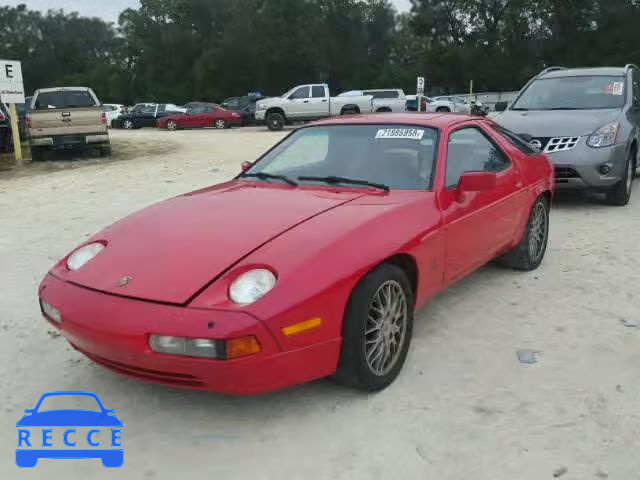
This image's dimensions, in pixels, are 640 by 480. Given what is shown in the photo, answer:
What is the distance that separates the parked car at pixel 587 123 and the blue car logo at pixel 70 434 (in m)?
5.87

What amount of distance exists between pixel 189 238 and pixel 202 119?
2784cm

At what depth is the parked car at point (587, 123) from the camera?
7.15 m

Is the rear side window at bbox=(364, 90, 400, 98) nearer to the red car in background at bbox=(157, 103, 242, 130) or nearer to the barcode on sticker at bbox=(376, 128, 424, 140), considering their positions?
the red car in background at bbox=(157, 103, 242, 130)

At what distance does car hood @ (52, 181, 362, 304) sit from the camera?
9.39 feet

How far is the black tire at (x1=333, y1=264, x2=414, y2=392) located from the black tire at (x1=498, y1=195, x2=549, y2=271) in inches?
82.3

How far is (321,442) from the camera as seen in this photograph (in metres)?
2.78

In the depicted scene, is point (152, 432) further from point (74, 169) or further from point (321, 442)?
point (74, 169)

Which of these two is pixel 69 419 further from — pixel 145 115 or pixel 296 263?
pixel 145 115

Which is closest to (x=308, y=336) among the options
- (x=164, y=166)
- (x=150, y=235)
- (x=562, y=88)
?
(x=150, y=235)

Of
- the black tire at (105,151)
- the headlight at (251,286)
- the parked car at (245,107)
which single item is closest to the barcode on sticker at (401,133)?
the headlight at (251,286)

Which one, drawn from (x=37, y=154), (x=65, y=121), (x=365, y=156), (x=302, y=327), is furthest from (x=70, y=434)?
(x=37, y=154)

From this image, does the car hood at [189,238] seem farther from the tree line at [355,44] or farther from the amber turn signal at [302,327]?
the tree line at [355,44]

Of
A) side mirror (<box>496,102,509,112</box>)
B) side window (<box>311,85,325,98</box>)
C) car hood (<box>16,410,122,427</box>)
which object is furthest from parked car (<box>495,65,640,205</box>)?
side window (<box>311,85,325,98</box>)

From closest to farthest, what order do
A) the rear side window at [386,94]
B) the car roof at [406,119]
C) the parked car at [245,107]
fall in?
the car roof at [406,119] → the rear side window at [386,94] → the parked car at [245,107]
